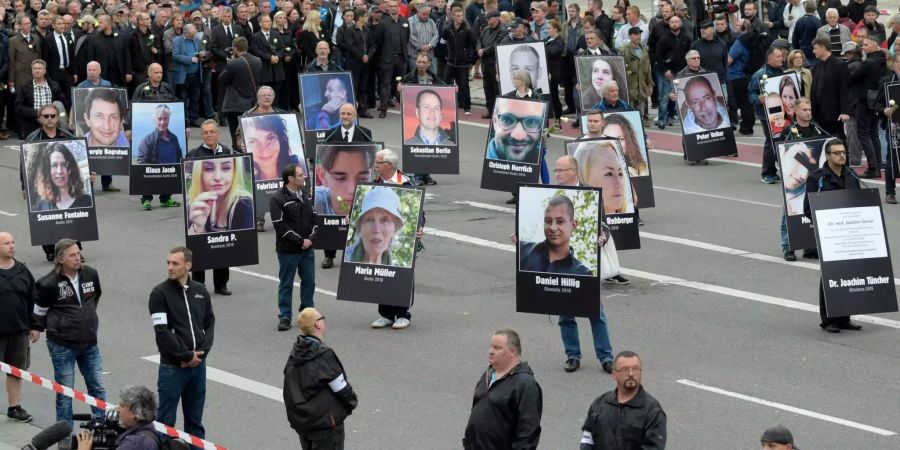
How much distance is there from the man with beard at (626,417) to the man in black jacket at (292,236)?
6572mm

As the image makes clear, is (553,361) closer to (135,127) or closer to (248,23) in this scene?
(135,127)

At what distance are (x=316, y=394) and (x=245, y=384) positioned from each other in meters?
3.64

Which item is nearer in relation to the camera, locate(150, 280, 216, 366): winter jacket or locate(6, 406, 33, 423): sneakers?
locate(150, 280, 216, 366): winter jacket

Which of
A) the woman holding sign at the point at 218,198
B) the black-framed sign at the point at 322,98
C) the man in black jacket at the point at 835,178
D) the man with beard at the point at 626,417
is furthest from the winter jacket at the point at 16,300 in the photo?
the black-framed sign at the point at 322,98

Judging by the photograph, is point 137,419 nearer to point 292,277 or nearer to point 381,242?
point 292,277

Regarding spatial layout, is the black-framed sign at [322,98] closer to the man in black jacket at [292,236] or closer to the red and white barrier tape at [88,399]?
the man in black jacket at [292,236]

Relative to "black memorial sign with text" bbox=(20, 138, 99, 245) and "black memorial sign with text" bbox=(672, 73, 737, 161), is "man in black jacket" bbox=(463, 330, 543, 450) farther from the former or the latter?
"black memorial sign with text" bbox=(672, 73, 737, 161)

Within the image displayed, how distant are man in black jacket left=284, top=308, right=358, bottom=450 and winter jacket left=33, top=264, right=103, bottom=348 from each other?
2.71 metres

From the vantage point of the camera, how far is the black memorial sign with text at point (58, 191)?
19547mm

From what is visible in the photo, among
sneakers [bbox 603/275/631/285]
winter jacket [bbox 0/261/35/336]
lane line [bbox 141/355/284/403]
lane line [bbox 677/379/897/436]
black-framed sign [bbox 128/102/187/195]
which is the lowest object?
lane line [bbox 677/379/897/436]

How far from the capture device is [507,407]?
34.4 feet

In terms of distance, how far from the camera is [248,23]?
30672 mm

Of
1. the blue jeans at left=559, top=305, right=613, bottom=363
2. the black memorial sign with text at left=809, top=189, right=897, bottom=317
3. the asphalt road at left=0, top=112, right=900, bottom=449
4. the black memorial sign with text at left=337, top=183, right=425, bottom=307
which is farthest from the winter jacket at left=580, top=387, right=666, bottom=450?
the black memorial sign with text at left=337, top=183, right=425, bottom=307

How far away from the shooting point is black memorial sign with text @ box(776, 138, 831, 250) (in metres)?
18.4
